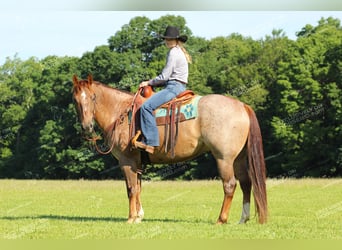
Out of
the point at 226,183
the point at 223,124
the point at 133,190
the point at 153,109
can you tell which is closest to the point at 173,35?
the point at 153,109

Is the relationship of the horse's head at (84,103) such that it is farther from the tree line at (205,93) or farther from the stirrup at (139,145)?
the tree line at (205,93)

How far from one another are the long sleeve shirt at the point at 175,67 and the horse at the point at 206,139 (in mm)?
717

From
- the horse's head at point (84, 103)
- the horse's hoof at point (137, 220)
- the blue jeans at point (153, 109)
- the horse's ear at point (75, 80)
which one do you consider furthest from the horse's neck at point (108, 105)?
the horse's hoof at point (137, 220)

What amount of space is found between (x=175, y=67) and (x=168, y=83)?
396 millimetres

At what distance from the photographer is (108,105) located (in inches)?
552

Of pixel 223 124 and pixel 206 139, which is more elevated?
pixel 223 124

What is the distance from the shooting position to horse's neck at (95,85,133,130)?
45.7 feet

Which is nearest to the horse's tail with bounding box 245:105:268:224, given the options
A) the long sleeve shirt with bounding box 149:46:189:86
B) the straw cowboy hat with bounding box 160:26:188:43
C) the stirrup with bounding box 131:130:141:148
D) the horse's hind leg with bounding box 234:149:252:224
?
the horse's hind leg with bounding box 234:149:252:224

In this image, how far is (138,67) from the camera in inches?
2357

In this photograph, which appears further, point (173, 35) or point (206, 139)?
point (173, 35)

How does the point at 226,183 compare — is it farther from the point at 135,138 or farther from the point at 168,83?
the point at 168,83

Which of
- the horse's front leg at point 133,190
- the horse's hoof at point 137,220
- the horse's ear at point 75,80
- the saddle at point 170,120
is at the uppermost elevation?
the horse's ear at point 75,80

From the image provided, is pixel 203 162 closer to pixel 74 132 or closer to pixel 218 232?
pixel 74 132

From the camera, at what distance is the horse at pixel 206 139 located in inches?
503
